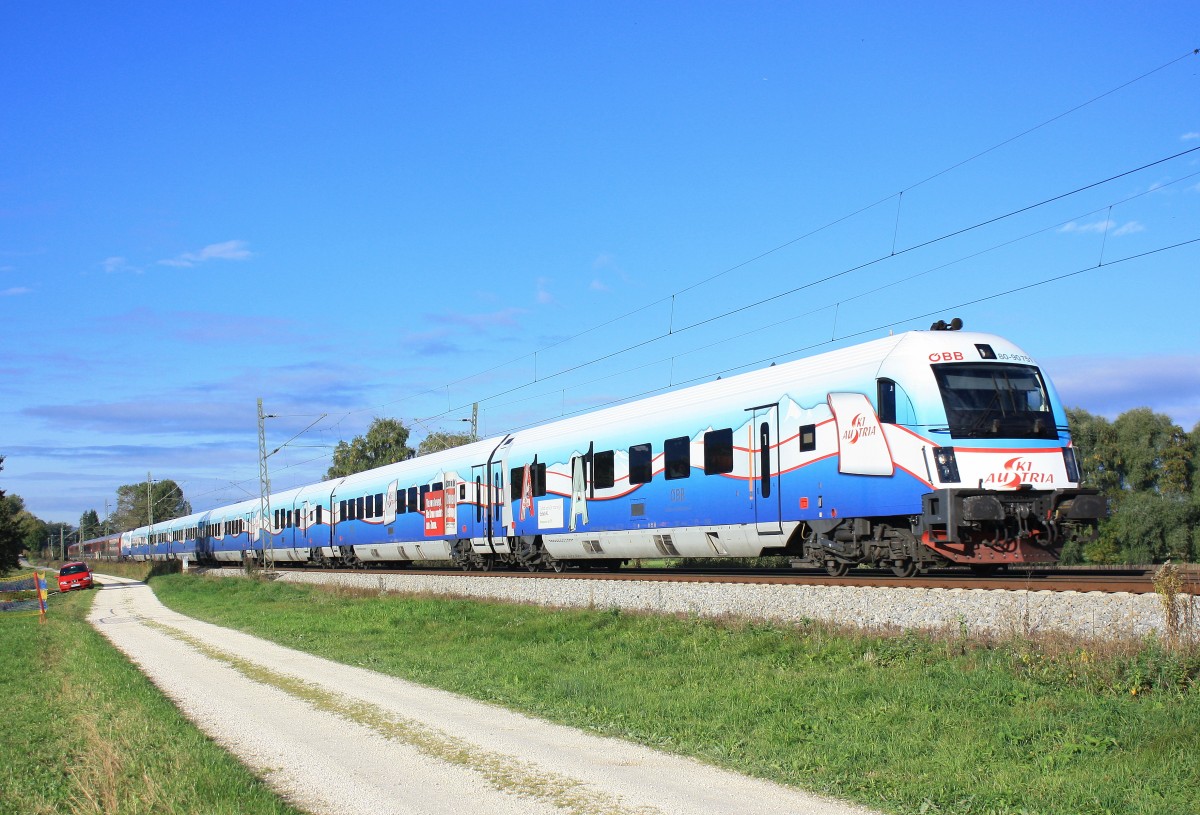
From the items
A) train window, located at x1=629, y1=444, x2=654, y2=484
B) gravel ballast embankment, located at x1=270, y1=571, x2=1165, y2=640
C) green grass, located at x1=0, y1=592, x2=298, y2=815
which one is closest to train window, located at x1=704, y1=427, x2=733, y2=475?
train window, located at x1=629, y1=444, x2=654, y2=484

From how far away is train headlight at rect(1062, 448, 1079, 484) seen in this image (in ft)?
51.9

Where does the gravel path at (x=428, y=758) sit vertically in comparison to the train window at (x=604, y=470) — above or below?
below

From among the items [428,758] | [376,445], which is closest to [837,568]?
[428,758]

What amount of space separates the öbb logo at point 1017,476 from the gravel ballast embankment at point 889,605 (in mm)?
2964

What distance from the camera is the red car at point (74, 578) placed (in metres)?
56.8

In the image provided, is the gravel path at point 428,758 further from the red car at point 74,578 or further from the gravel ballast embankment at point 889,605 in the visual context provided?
the red car at point 74,578

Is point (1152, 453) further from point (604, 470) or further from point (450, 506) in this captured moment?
point (604, 470)

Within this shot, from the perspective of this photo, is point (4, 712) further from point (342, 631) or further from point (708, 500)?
point (708, 500)

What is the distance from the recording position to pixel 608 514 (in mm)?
23609

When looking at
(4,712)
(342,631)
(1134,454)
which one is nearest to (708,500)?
(342,631)

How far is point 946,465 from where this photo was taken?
15.2 m

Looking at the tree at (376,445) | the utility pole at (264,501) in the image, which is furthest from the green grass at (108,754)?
the tree at (376,445)

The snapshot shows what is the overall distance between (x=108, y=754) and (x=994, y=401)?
12139 mm

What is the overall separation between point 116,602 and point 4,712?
30.4 metres
